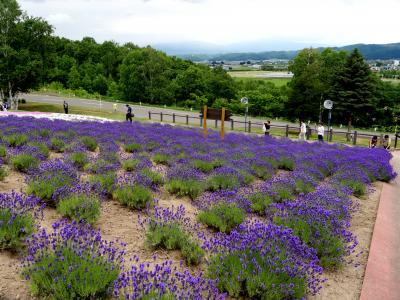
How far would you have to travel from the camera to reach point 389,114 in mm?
65625

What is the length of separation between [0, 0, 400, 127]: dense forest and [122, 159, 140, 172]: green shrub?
1536 inches

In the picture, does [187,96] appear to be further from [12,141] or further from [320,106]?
[12,141]

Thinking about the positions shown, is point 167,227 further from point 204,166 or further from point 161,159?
point 161,159

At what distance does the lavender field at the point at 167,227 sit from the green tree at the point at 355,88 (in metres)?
37.8

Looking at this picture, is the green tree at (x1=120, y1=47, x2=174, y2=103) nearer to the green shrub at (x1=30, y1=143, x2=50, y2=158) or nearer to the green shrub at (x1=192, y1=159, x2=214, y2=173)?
the green shrub at (x1=30, y1=143, x2=50, y2=158)

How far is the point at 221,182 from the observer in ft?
28.1

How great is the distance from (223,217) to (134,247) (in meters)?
1.69

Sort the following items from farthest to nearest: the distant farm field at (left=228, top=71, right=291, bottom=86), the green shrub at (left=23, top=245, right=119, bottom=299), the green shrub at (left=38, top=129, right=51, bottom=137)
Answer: the distant farm field at (left=228, top=71, right=291, bottom=86) < the green shrub at (left=38, top=129, right=51, bottom=137) < the green shrub at (left=23, top=245, right=119, bottom=299)

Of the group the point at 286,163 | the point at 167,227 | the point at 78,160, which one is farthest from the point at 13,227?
the point at 286,163

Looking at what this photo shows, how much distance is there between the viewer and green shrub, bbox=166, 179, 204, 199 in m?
7.84

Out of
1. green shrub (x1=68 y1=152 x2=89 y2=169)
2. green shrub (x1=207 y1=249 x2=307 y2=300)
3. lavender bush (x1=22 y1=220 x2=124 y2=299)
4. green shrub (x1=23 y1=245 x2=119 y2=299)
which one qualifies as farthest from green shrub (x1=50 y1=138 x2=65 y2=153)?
green shrub (x1=207 y1=249 x2=307 y2=300)

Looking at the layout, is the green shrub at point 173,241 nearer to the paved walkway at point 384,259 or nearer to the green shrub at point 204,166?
the paved walkway at point 384,259

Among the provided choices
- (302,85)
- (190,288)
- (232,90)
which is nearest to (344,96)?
(302,85)

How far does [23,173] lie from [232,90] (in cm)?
7673
